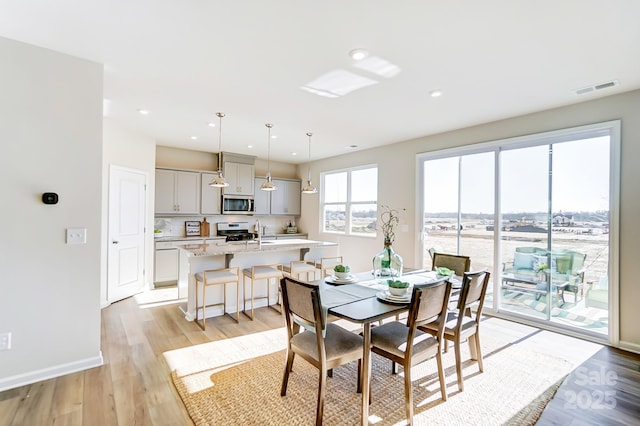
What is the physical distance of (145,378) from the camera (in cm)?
253

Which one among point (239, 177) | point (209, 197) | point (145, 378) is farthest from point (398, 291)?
point (239, 177)

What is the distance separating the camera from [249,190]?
6.81 meters

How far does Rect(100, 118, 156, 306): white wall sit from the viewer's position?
4.35 metres

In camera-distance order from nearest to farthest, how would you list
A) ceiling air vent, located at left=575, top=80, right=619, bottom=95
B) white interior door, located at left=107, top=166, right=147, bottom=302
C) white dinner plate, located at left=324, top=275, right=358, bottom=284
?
white dinner plate, located at left=324, top=275, right=358, bottom=284
ceiling air vent, located at left=575, top=80, right=619, bottom=95
white interior door, located at left=107, top=166, right=147, bottom=302

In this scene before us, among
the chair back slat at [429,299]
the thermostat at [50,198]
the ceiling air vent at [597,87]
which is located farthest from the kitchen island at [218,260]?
the ceiling air vent at [597,87]

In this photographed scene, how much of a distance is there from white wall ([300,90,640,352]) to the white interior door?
12.7 feet

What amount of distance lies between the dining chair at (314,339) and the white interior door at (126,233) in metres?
3.60

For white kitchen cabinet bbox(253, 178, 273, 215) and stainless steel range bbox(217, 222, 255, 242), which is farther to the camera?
white kitchen cabinet bbox(253, 178, 273, 215)

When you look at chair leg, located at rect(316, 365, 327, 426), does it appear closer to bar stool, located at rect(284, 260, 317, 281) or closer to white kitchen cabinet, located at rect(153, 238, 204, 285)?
bar stool, located at rect(284, 260, 317, 281)

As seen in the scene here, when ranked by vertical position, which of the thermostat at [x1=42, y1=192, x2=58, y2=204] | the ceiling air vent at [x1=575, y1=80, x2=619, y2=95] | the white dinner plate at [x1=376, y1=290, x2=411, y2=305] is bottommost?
the white dinner plate at [x1=376, y1=290, x2=411, y2=305]

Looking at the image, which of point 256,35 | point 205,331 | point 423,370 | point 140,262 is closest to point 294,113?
point 256,35

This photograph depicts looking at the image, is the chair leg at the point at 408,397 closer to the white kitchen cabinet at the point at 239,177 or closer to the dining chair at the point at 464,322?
the dining chair at the point at 464,322

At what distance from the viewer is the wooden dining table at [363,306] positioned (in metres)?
1.96

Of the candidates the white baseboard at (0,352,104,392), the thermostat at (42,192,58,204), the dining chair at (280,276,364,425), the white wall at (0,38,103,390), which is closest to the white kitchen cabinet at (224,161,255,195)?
the white wall at (0,38,103,390)
